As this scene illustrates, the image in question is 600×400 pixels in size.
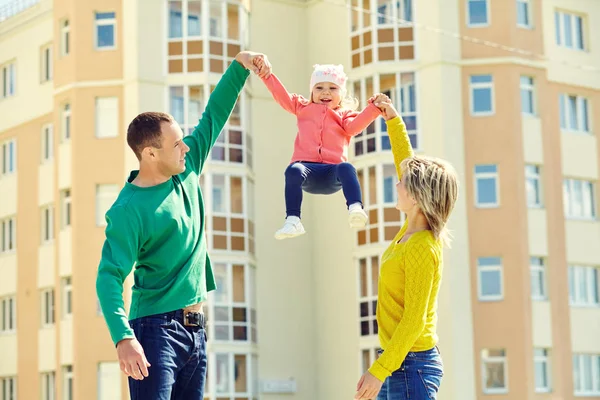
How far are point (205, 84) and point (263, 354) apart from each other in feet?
26.6

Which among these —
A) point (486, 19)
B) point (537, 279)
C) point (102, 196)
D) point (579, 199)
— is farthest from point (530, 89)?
point (102, 196)

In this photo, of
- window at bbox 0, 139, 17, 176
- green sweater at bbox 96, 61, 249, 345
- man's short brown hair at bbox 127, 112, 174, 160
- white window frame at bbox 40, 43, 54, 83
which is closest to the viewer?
green sweater at bbox 96, 61, 249, 345

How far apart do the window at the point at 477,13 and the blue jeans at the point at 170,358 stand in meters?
31.6

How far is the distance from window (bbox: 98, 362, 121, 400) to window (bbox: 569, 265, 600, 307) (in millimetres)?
13223

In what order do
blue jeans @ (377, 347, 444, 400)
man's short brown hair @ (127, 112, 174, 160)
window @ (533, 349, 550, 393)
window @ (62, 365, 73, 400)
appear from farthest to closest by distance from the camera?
window @ (62, 365, 73, 400) → window @ (533, 349, 550, 393) → man's short brown hair @ (127, 112, 174, 160) → blue jeans @ (377, 347, 444, 400)

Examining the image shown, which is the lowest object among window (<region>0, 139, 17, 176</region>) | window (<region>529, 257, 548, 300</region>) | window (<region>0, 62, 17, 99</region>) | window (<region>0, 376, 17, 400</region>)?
window (<region>0, 376, 17, 400</region>)

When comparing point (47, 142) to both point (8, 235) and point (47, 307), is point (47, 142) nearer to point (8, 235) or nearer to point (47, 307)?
point (8, 235)

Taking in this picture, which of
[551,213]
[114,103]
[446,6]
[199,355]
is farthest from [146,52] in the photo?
[199,355]

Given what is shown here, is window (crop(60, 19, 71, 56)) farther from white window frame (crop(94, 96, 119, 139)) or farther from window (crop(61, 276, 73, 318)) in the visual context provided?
window (crop(61, 276, 73, 318))

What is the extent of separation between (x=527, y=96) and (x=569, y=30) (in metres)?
2.93

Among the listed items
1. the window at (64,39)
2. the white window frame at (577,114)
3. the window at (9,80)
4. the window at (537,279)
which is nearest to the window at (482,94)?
the white window frame at (577,114)

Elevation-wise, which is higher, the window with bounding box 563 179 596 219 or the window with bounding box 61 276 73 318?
the window with bounding box 563 179 596 219

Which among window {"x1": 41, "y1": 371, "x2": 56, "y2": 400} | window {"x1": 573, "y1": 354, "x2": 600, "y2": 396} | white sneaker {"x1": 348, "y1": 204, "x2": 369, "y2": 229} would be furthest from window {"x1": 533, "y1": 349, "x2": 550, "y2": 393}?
white sneaker {"x1": 348, "y1": 204, "x2": 369, "y2": 229}

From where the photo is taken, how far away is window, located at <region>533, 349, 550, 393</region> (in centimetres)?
3703
